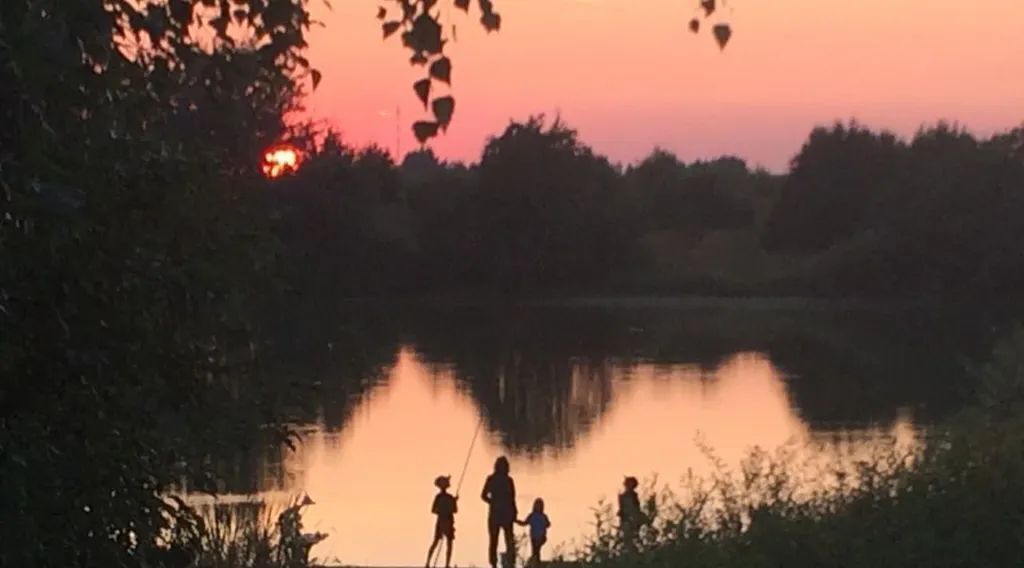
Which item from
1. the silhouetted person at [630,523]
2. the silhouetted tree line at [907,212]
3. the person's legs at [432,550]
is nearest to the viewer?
the silhouetted person at [630,523]

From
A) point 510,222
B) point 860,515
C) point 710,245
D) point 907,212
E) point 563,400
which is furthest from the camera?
point 710,245

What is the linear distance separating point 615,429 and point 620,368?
44.8 ft

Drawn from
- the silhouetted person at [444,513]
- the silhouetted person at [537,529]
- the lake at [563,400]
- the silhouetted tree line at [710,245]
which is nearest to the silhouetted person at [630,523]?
the lake at [563,400]

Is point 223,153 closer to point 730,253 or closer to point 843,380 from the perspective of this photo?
point 843,380

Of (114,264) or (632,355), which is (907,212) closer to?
(632,355)

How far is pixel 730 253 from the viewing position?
72.8 m

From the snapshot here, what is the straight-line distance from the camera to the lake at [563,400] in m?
18.5

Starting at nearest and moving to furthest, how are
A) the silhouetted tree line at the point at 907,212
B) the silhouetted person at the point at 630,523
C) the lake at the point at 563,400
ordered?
the silhouetted person at the point at 630,523 < the lake at the point at 563,400 < the silhouetted tree line at the point at 907,212

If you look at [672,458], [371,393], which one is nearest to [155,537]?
[672,458]

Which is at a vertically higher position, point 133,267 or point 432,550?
point 133,267

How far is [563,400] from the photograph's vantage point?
123 ft

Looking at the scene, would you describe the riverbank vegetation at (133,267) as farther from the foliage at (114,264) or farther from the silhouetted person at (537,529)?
the silhouetted person at (537,529)

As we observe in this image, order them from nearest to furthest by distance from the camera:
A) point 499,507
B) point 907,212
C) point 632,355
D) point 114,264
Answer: point 114,264 < point 499,507 < point 632,355 < point 907,212

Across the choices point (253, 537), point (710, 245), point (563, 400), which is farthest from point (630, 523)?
point (710, 245)
